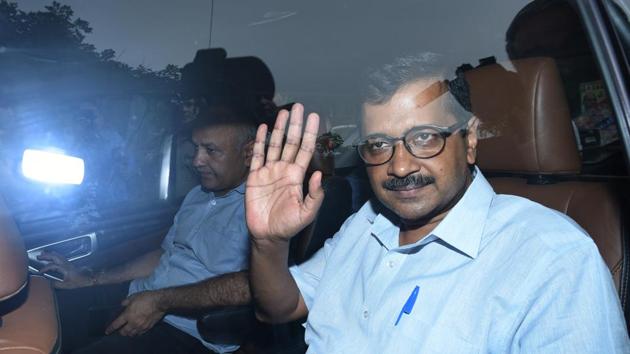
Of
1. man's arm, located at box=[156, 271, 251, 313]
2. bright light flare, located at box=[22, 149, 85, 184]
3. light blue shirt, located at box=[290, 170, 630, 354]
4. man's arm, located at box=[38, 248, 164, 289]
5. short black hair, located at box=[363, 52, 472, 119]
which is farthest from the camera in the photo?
man's arm, located at box=[38, 248, 164, 289]

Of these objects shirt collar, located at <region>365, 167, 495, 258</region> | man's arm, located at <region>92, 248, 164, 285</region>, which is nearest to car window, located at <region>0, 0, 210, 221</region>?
man's arm, located at <region>92, 248, 164, 285</region>

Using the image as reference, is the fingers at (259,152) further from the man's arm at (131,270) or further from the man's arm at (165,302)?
the man's arm at (131,270)

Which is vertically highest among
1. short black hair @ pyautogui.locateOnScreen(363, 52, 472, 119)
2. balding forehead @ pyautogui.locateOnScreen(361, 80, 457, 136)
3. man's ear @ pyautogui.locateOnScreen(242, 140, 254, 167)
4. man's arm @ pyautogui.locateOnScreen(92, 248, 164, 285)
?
short black hair @ pyautogui.locateOnScreen(363, 52, 472, 119)

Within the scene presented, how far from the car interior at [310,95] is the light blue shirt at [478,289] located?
0.99ft

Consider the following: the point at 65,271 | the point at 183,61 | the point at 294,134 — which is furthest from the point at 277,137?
the point at 65,271

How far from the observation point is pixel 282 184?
1.56m

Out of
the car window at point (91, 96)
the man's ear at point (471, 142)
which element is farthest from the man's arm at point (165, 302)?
the man's ear at point (471, 142)

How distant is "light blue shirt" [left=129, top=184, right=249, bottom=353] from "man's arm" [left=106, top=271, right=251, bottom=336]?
13cm

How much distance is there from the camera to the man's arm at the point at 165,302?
2.10m

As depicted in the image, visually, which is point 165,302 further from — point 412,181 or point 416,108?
point 416,108

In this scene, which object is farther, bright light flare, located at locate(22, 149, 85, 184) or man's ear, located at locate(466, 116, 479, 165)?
bright light flare, located at locate(22, 149, 85, 184)

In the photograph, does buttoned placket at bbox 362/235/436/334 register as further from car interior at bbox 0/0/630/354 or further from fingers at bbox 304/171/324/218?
car interior at bbox 0/0/630/354

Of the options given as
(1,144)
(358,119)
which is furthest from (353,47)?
(1,144)

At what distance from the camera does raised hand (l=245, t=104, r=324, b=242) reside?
1.51 metres
